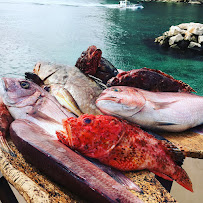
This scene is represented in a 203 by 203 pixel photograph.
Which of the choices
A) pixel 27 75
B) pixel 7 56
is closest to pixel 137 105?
pixel 27 75

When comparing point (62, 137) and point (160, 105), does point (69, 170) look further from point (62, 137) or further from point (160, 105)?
point (160, 105)

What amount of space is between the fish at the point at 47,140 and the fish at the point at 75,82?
217 millimetres

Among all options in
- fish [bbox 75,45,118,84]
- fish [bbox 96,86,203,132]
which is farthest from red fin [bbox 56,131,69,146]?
fish [bbox 75,45,118,84]

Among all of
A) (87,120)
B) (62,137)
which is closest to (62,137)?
(62,137)

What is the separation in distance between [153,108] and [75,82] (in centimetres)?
82

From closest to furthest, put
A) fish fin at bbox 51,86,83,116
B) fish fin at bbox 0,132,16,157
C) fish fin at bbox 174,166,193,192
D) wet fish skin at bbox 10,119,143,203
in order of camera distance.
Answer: wet fish skin at bbox 10,119,143,203 → fish fin at bbox 0,132,16,157 → fish fin at bbox 174,166,193,192 → fish fin at bbox 51,86,83,116

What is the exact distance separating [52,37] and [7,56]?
358cm

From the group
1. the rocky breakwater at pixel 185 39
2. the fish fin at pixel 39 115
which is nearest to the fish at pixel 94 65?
the fish fin at pixel 39 115

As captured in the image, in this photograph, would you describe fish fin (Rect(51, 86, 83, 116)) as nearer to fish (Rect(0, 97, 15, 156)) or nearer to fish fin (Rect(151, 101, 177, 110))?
fish (Rect(0, 97, 15, 156))

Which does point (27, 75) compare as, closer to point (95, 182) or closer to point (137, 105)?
point (137, 105)

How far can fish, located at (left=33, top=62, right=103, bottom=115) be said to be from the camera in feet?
6.07

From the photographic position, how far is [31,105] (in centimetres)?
157

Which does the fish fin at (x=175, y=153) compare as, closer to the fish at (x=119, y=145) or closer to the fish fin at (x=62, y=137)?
the fish at (x=119, y=145)

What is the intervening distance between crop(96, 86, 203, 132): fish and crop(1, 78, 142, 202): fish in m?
0.40
